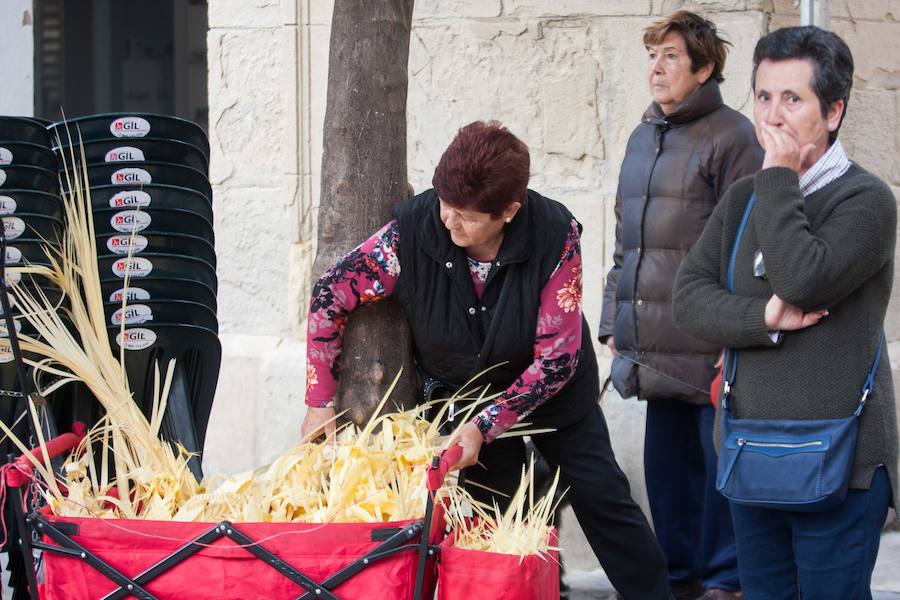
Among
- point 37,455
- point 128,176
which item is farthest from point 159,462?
point 128,176

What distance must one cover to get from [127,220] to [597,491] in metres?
1.47

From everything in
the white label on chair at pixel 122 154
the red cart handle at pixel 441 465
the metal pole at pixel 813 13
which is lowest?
the red cart handle at pixel 441 465

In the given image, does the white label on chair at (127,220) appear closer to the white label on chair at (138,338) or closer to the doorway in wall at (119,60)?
the white label on chair at (138,338)

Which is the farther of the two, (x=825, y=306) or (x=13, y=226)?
(x=13, y=226)

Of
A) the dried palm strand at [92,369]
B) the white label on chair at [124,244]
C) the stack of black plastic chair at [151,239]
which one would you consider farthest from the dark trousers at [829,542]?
the white label on chair at [124,244]

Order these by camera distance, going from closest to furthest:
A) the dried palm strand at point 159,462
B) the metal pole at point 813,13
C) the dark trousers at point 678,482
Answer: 1. the dried palm strand at point 159,462
2. the metal pole at point 813,13
3. the dark trousers at point 678,482

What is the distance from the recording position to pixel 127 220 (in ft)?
9.86

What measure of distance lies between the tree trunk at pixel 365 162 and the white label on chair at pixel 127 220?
483 mm

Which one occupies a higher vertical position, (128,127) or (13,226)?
(128,127)

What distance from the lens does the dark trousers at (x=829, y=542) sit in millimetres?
2508

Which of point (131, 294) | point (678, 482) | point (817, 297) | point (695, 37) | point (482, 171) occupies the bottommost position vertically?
point (678, 482)

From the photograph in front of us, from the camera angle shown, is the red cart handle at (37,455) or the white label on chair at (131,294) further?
the white label on chair at (131,294)

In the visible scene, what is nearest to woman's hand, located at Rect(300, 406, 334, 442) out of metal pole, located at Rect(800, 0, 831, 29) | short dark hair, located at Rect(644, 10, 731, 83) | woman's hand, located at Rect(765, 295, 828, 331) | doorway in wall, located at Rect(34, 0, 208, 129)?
woman's hand, located at Rect(765, 295, 828, 331)

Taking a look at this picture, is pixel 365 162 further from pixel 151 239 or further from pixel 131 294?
pixel 131 294
